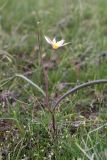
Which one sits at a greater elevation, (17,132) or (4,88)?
(4,88)

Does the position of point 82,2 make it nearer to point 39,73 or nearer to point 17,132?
point 39,73

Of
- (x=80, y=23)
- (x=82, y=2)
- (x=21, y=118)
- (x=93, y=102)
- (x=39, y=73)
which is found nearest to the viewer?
(x=21, y=118)

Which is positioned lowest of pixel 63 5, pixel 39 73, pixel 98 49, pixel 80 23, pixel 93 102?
pixel 93 102

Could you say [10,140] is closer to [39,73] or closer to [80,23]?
[39,73]

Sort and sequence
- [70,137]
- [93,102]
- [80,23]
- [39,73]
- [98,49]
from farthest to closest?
[80,23] → [98,49] → [39,73] → [93,102] → [70,137]

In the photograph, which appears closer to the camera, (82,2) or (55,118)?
(55,118)

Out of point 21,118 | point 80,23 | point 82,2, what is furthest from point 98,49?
point 21,118
